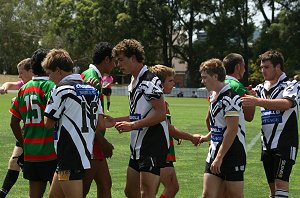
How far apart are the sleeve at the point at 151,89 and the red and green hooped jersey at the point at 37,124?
1.17m

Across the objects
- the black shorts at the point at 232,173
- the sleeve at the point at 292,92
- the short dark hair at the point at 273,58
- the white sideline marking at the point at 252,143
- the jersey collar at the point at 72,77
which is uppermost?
the short dark hair at the point at 273,58

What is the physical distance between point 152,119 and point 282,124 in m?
2.00

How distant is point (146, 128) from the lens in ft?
21.2

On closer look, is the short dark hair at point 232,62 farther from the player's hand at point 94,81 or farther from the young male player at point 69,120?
the young male player at point 69,120

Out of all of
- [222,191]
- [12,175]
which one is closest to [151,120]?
[222,191]

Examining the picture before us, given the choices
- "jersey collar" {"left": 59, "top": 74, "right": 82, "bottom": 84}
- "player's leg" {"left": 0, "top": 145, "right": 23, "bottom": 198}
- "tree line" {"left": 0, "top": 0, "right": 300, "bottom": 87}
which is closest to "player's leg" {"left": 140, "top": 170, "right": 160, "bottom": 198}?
"jersey collar" {"left": 59, "top": 74, "right": 82, "bottom": 84}

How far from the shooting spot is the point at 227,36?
62.4m

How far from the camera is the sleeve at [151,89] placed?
20.8 ft

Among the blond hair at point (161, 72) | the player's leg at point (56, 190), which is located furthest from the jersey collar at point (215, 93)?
the player's leg at point (56, 190)

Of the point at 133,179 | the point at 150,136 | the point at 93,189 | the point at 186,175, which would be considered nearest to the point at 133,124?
the point at 150,136

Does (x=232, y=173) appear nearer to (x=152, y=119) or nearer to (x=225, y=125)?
(x=225, y=125)

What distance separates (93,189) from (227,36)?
53971 mm

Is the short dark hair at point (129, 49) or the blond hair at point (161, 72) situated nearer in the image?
the short dark hair at point (129, 49)

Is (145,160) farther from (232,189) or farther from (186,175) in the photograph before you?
(186,175)
